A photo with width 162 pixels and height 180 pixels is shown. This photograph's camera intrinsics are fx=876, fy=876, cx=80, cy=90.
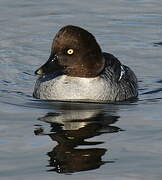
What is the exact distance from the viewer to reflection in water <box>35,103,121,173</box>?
9.60 m

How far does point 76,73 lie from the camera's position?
1280 centimetres

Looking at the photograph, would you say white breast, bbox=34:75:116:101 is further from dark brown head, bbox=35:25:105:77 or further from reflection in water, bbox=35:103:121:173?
reflection in water, bbox=35:103:121:173

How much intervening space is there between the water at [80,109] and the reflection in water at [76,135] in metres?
0.01

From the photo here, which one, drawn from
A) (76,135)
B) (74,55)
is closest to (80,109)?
(74,55)

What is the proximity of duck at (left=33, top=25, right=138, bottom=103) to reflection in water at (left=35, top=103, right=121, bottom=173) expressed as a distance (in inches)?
22.5

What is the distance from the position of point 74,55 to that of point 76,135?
2.11 meters

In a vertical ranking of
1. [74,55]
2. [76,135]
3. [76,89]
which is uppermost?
[74,55]

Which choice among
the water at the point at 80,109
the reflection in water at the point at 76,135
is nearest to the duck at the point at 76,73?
the water at the point at 80,109

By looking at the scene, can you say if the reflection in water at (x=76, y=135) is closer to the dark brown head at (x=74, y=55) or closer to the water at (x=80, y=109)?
the water at (x=80, y=109)

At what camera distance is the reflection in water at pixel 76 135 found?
9602mm

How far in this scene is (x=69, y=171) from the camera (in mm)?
9359

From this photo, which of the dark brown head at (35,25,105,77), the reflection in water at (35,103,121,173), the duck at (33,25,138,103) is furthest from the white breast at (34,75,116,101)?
the reflection in water at (35,103,121,173)

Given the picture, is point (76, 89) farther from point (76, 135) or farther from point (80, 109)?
point (76, 135)

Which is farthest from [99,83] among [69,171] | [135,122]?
[69,171]
